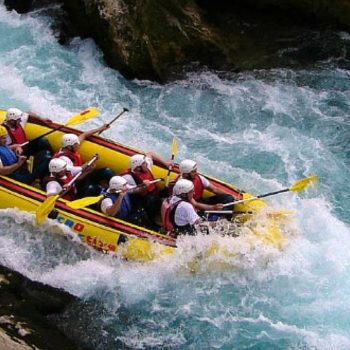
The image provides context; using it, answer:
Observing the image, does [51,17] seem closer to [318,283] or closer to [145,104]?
[145,104]

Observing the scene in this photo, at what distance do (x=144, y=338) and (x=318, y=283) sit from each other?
92.2 inches

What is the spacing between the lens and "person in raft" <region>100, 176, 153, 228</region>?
7.93m

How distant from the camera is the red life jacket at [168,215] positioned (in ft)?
26.2

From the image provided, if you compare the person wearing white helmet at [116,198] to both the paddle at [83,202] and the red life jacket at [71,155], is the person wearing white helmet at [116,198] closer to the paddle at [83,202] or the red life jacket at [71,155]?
A: the paddle at [83,202]

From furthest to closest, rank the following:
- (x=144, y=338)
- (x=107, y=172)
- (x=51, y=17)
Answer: (x=51, y=17), (x=107, y=172), (x=144, y=338)

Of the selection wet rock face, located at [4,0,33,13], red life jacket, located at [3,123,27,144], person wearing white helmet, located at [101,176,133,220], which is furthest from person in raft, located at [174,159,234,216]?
wet rock face, located at [4,0,33,13]

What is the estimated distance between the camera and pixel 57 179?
325 inches

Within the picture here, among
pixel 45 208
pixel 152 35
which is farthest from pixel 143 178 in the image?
pixel 152 35

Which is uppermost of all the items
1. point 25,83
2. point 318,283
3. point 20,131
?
point 20,131

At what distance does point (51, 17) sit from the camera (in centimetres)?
1376

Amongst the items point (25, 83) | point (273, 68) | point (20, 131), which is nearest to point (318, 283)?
point (20, 131)

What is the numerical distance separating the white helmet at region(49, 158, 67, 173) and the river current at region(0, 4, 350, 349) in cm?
72

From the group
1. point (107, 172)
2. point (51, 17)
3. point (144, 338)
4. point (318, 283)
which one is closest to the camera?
point (144, 338)

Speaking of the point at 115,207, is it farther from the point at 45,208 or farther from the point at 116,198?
the point at 45,208
